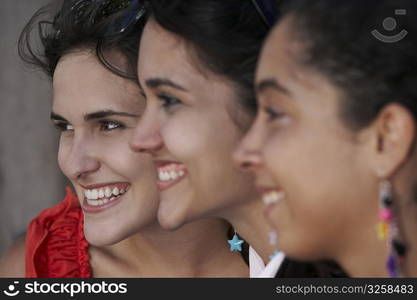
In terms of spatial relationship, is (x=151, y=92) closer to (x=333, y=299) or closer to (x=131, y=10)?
(x=131, y=10)

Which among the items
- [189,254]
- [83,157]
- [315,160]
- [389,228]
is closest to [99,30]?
[83,157]

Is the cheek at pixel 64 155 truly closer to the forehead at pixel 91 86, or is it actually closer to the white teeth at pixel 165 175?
the forehead at pixel 91 86

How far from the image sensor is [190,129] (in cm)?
183

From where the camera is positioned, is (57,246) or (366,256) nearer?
(366,256)

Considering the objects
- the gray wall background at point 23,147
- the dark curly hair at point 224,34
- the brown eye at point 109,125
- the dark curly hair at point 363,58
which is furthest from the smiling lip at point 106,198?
the gray wall background at point 23,147

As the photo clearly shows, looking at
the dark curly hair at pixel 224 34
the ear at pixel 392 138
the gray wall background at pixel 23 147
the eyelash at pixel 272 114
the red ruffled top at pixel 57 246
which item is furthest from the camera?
the gray wall background at pixel 23 147

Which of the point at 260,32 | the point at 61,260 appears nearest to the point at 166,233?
the point at 61,260

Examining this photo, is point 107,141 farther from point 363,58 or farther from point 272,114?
point 363,58

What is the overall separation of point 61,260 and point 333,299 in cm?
115

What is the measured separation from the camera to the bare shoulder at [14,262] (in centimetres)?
257

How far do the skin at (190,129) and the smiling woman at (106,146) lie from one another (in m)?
0.33

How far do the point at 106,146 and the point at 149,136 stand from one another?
1.35ft

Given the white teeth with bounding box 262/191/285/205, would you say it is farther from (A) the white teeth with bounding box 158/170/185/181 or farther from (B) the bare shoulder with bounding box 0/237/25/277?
(B) the bare shoulder with bounding box 0/237/25/277

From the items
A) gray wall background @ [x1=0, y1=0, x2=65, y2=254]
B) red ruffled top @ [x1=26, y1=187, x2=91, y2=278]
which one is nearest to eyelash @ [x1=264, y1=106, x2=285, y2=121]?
red ruffled top @ [x1=26, y1=187, x2=91, y2=278]
